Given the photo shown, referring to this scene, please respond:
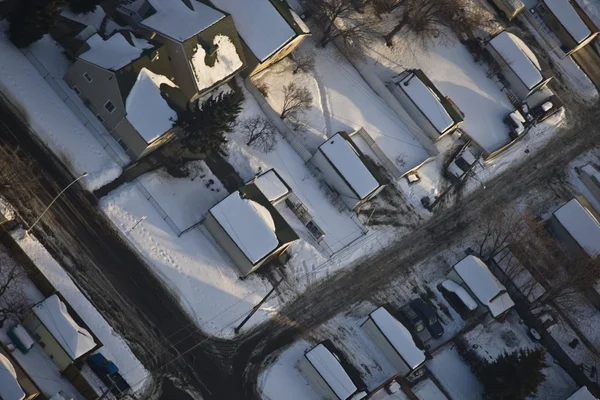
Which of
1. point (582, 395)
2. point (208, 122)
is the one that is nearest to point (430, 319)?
point (582, 395)

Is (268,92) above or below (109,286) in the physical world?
above

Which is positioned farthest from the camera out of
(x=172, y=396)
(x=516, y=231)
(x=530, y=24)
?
(x=530, y=24)

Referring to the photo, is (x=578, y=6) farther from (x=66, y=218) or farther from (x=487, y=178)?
(x=66, y=218)

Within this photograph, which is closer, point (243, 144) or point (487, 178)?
point (243, 144)

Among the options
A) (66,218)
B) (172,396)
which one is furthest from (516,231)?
(66,218)

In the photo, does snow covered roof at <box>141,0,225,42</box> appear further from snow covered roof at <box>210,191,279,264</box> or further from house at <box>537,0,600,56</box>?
house at <box>537,0,600,56</box>

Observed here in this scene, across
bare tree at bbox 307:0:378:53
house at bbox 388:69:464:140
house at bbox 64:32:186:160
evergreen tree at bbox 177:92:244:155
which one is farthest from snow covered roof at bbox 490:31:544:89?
house at bbox 64:32:186:160

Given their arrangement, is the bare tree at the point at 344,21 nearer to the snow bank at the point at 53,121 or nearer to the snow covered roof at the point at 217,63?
the snow covered roof at the point at 217,63

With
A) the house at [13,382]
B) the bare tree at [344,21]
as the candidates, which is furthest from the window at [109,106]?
the bare tree at [344,21]
